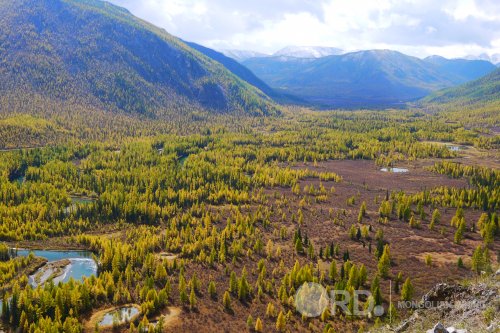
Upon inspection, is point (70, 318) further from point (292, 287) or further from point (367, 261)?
point (367, 261)

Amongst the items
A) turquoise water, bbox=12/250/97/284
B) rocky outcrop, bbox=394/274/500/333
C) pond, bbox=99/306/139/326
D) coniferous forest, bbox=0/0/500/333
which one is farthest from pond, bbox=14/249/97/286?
rocky outcrop, bbox=394/274/500/333

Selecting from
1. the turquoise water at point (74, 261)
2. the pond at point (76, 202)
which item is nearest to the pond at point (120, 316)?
the turquoise water at point (74, 261)

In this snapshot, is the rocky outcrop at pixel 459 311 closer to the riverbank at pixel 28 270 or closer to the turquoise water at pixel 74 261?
the turquoise water at pixel 74 261

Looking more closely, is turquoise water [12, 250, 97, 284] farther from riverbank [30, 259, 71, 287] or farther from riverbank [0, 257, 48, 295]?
riverbank [0, 257, 48, 295]

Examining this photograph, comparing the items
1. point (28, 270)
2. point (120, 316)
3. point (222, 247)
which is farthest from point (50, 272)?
point (222, 247)

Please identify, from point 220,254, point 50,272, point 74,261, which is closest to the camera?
point 50,272

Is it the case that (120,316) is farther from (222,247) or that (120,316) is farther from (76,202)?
(76,202)
